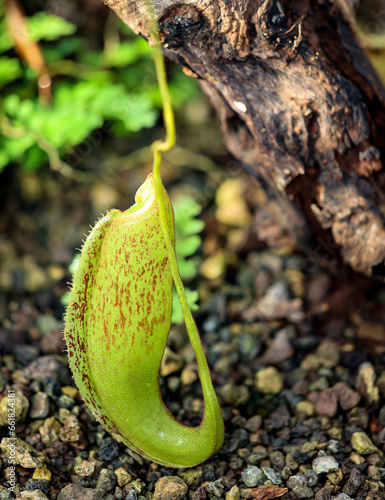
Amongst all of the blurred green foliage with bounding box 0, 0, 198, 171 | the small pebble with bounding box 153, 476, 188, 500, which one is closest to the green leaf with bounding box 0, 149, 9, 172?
the blurred green foliage with bounding box 0, 0, 198, 171

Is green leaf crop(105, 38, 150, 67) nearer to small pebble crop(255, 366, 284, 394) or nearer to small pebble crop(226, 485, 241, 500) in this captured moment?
small pebble crop(255, 366, 284, 394)

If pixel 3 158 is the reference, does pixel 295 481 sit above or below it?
above

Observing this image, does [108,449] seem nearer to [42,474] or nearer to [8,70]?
[42,474]

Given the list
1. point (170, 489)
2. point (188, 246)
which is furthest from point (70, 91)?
point (170, 489)

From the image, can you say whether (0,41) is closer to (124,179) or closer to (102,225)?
(124,179)

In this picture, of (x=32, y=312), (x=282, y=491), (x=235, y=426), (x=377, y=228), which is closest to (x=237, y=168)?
(x=377, y=228)

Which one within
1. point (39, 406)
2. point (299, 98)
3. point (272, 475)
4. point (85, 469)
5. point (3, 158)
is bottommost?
point (3, 158)
